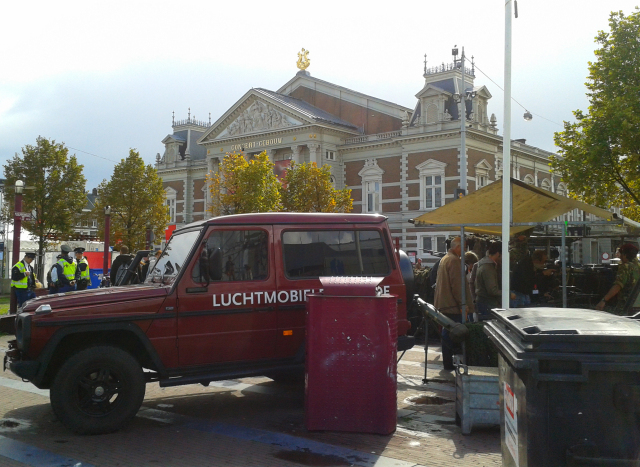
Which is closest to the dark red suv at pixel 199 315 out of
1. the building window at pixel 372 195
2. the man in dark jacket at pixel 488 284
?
the man in dark jacket at pixel 488 284

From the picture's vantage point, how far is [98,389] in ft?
19.9

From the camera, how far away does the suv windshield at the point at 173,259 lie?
6.73 meters

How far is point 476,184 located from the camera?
4450 cm

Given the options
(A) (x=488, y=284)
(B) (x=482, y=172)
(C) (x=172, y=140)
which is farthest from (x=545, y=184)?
(A) (x=488, y=284)

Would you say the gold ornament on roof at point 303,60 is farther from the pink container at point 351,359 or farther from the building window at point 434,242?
the pink container at point 351,359

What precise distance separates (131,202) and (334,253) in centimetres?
3823

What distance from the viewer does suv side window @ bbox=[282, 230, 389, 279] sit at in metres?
6.95

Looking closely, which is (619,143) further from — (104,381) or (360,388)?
(104,381)

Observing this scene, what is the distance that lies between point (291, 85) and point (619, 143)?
137 ft

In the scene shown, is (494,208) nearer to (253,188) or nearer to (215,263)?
(215,263)

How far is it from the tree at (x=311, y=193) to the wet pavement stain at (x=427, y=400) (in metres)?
32.8

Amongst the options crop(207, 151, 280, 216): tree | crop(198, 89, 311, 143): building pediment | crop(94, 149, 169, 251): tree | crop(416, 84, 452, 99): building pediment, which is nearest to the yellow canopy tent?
crop(207, 151, 280, 216): tree

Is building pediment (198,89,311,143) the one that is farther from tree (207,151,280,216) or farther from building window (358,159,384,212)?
tree (207,151,280,216)

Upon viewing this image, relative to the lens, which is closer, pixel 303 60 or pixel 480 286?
pixel 480 286
